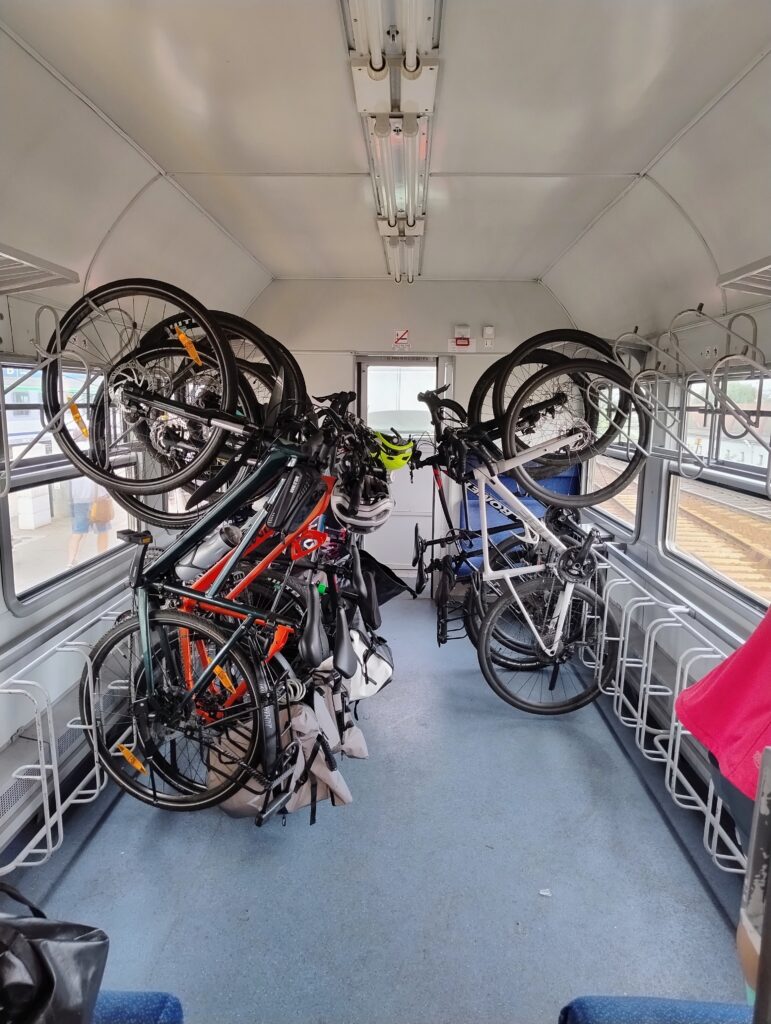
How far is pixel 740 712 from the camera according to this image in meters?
1.19

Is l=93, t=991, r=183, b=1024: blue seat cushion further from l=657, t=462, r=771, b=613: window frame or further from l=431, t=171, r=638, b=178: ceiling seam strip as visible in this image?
l=431, t=171, r=638, b=178: ceiling seam strip

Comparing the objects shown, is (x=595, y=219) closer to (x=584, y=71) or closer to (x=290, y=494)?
(x=584, y=71)

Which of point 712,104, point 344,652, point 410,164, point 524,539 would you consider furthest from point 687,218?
point 344,652

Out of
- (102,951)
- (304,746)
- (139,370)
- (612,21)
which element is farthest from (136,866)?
(612,21)

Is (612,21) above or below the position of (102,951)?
above

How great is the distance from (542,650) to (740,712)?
284 cm

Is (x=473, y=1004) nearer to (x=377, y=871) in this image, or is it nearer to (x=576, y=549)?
(x=377, y=871)

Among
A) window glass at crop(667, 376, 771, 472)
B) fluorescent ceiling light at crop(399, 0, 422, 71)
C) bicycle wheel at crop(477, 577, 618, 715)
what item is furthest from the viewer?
bicycle wheel at crop(477, 577, 618, 715)

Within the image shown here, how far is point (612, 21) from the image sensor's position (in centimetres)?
168

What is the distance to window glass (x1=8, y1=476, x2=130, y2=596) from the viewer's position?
9.88 feet

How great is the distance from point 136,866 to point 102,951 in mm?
1910

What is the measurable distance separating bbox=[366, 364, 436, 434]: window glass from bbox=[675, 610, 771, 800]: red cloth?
16.5 ft

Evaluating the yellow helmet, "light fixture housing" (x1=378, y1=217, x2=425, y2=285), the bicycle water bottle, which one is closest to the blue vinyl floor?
the bicycle water bottle

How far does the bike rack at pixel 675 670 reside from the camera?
261 cm
